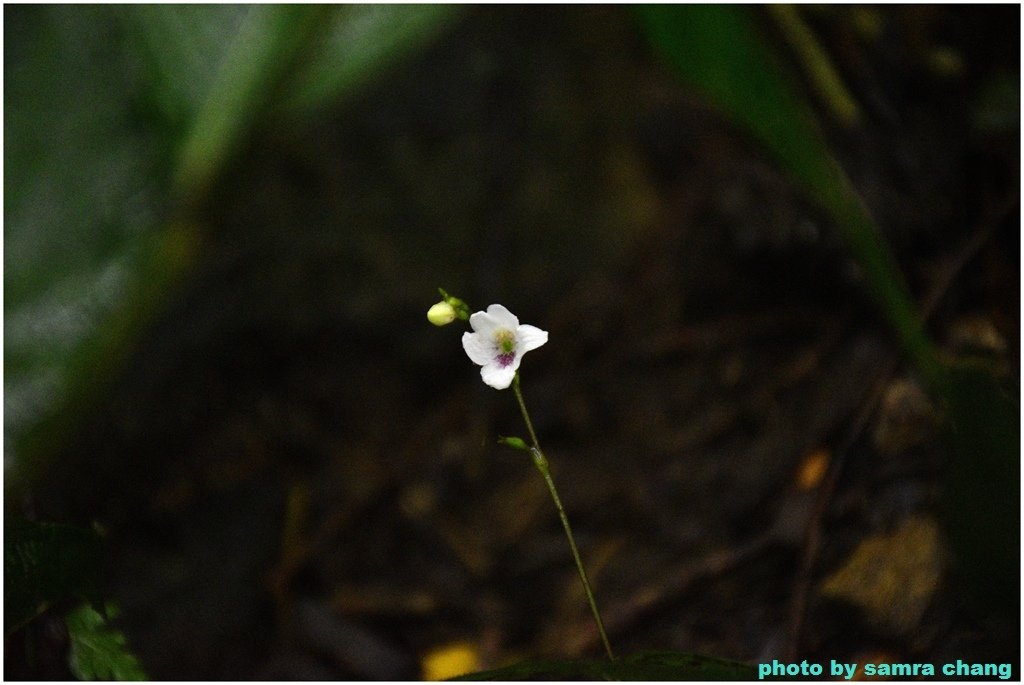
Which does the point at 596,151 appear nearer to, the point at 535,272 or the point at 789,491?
the point at 535,272

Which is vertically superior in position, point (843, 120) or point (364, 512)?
point (843, 120)

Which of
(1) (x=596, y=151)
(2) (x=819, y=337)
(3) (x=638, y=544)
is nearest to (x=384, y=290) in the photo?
(1) (x=596, y=151)

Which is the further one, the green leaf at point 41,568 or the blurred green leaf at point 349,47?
the green leaf at point 41,568

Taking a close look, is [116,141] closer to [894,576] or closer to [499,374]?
[499,374]

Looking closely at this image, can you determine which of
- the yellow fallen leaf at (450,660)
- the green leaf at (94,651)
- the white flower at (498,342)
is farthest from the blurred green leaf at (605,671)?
the yellow fallen leaf at (450,660)

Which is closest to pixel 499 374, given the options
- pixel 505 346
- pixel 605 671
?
pixel 505 346

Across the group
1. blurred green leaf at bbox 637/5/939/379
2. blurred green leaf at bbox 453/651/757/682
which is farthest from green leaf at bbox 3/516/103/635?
blurred green leaf at bbox 637/5/939/379

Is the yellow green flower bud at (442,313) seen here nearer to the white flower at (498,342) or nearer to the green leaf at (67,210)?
the white flower at (498,342)
